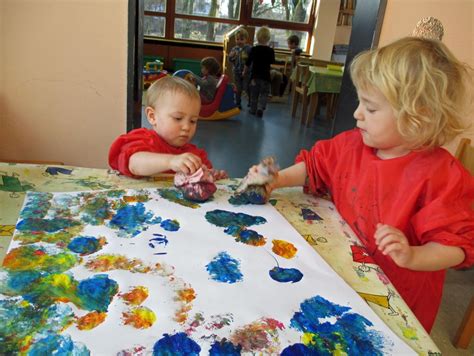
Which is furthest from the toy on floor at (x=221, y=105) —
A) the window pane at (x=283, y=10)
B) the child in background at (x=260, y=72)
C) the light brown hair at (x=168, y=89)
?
the light brown hair at (x=168, y=89)

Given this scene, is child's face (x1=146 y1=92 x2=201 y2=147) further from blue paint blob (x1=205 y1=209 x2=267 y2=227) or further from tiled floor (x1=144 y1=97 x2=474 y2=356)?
tiled floor (x1=144 y1=97 x2=474 y2=356)

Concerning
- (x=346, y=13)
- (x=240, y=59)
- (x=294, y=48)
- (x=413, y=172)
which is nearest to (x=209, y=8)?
(x=294, y=48)

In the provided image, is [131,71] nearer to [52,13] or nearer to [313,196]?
[52,13]

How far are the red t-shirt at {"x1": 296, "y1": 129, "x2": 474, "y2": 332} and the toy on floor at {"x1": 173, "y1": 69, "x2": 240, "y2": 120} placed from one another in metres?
3.59

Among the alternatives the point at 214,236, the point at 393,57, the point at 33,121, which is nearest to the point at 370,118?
the point at 393,57

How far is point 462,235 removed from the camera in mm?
723

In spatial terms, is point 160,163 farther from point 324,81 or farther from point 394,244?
point 324,81

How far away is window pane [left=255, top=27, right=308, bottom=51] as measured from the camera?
7223mm

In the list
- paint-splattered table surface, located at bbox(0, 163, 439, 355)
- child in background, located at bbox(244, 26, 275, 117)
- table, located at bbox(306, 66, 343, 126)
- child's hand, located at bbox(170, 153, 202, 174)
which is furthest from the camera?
child in background, located at bbox(244, 26, 275, 117)

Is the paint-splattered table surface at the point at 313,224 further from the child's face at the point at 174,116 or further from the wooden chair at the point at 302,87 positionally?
the wooden chair at the point at 302,87

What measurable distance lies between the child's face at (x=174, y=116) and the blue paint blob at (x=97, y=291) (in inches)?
20.8

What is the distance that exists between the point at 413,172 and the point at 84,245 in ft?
2.11

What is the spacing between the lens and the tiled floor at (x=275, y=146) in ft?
5.34

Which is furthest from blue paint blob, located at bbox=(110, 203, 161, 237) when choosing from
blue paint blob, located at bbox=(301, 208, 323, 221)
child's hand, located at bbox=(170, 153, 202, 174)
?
blue paint blob, located at bbox=(301, 208, 323, 221)
